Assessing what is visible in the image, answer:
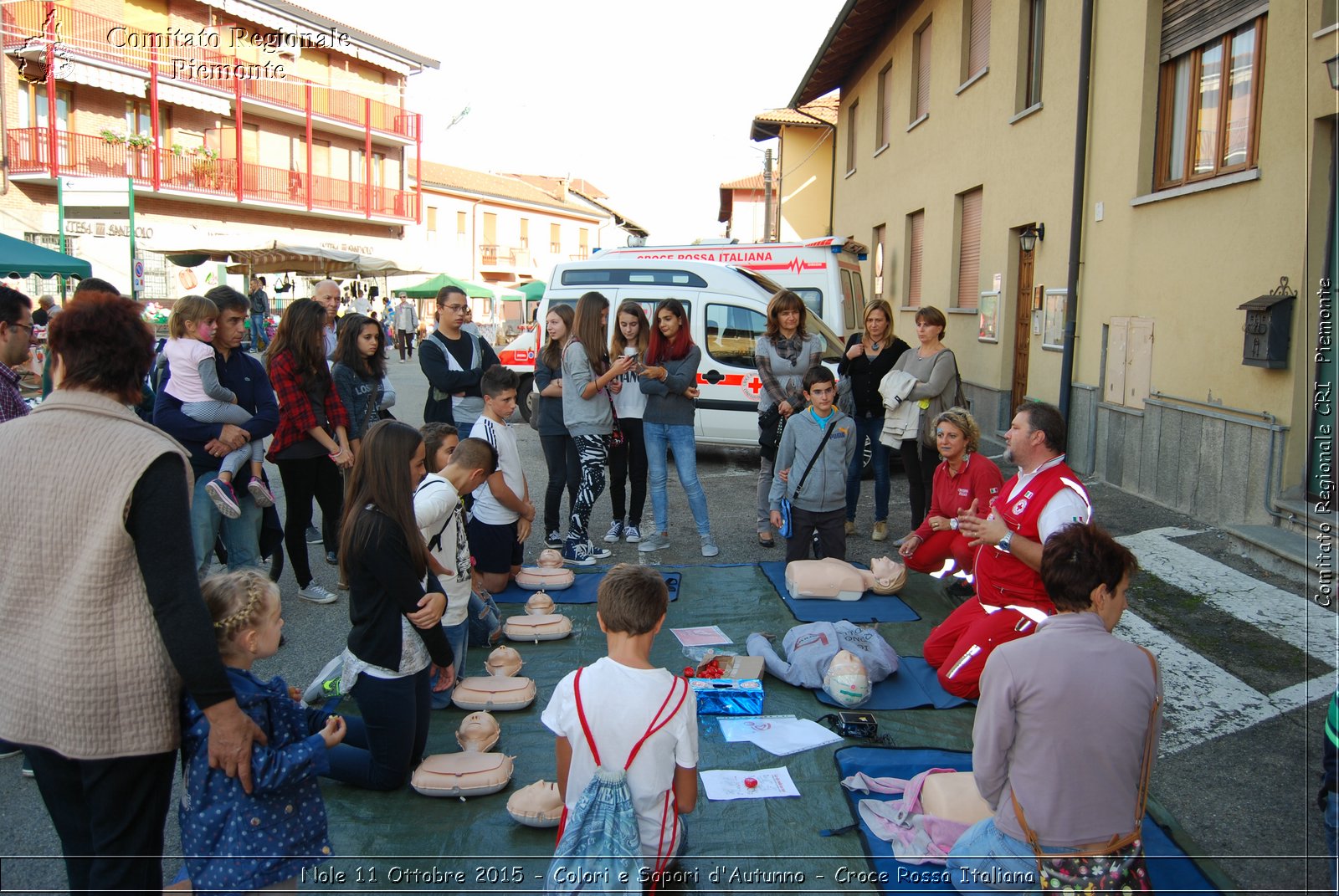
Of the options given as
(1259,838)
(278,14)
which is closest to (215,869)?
(1259,838)

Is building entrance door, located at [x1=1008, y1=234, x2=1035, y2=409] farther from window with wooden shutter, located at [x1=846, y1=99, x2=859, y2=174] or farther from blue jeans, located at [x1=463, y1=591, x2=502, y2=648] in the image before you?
window with wooden shutter, located at [x1=846, y1=99, x2=859, y2=174]

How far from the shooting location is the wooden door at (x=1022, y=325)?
11.8 meters

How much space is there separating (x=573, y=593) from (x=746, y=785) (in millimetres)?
2684

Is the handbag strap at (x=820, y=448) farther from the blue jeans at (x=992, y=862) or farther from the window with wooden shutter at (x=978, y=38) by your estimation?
the window with wooden shutter at (x=978, y=38)

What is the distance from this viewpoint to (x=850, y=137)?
23031mm

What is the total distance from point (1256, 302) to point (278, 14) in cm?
3109

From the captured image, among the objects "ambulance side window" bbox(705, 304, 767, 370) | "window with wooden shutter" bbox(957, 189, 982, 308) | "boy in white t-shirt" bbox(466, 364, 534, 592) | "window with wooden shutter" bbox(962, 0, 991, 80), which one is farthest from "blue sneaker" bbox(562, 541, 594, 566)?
"window with wooden shutter" bbox(962, 0, 991, 80)

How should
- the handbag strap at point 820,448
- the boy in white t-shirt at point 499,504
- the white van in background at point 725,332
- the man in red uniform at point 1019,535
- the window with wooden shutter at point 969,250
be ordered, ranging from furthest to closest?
the window with wooden shutter at point 969,250 → the white van in background at point 725,332 → the handbag strap at point 820,448 → the boy in white t-shirt at point 499,504 → the man in red uniform at point 1019,535

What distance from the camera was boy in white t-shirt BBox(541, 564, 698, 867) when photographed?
2.61 meters

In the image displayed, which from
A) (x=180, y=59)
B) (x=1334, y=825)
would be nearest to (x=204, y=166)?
(x=180, y=59)

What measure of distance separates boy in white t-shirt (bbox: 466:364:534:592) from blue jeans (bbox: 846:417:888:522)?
2.92 m

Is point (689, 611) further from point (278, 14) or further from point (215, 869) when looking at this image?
point (278, 14)

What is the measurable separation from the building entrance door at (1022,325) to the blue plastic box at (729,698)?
28.5 ft

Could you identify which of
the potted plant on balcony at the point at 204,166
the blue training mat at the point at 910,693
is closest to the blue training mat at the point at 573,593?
the blue training mat at the point at 910,693
